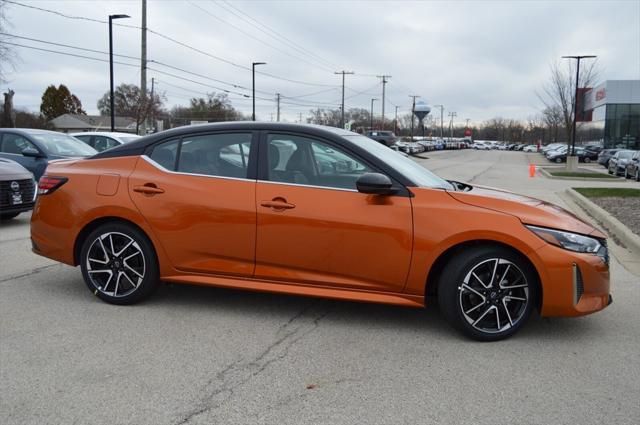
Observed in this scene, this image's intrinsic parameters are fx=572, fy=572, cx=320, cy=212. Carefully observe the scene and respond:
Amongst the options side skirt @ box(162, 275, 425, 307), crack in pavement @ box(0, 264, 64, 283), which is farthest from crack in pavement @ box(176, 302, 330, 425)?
crack in pavement @ box(0, 264, 64, 283)

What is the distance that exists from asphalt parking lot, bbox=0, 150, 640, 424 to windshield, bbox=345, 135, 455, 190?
113 cm

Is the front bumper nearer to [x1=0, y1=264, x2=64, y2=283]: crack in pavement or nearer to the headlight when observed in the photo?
the headlight

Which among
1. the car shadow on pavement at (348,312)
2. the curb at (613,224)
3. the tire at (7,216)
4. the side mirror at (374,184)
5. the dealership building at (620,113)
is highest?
the dealership building at (620,113)

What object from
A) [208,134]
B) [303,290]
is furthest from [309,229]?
[208,134]

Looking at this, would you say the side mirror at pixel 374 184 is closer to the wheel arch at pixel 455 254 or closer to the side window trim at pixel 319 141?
the side window trim at pixel 319 141

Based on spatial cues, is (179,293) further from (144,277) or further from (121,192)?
(121,192)

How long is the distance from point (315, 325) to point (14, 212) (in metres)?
7.21

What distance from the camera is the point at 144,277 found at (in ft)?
16.1

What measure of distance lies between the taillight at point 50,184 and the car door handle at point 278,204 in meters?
1.99

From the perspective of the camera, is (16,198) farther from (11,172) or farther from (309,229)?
(309,229)

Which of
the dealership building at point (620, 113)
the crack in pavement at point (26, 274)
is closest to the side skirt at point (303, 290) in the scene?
the crack in pavement at point (26, 274)

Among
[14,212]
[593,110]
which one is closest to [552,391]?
[14,212]

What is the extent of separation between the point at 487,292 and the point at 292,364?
153cm

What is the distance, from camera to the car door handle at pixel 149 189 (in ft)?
15.9
